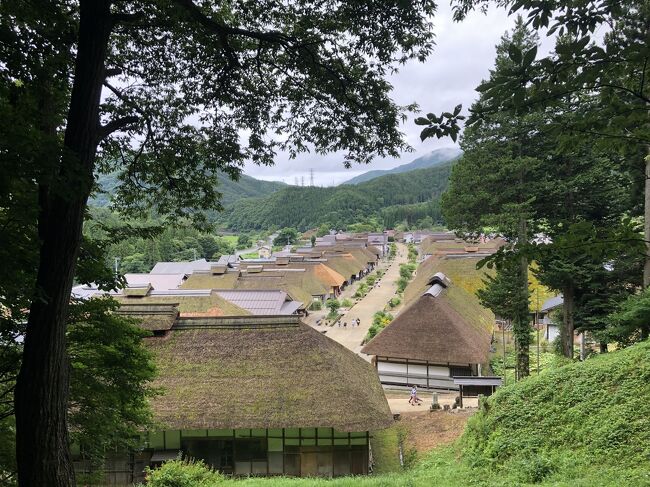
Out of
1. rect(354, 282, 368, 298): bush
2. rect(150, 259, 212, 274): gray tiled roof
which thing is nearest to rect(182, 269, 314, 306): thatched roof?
rect(354, 282, 368, 298): bush

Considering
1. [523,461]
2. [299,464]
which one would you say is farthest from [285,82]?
[299,464]

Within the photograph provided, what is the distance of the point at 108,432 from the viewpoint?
697 cm

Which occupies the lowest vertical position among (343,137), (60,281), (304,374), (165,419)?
(165,419)

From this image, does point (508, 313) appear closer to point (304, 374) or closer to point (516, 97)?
point (304, 374)

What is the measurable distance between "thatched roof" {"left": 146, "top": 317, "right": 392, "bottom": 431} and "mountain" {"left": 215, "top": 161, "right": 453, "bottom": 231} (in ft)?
380

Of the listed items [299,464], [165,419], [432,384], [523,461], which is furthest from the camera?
[432,384]

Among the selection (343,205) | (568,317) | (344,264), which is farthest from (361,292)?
(343,205)

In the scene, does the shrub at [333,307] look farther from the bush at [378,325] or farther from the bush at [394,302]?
the bush at [378,325]

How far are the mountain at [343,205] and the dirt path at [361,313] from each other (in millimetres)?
73201

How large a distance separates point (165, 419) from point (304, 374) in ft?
14.6

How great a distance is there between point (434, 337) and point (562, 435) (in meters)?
12.2

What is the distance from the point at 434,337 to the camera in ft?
70.4

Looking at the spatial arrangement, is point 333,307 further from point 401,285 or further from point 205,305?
point 205,305

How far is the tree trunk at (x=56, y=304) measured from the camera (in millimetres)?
3975
